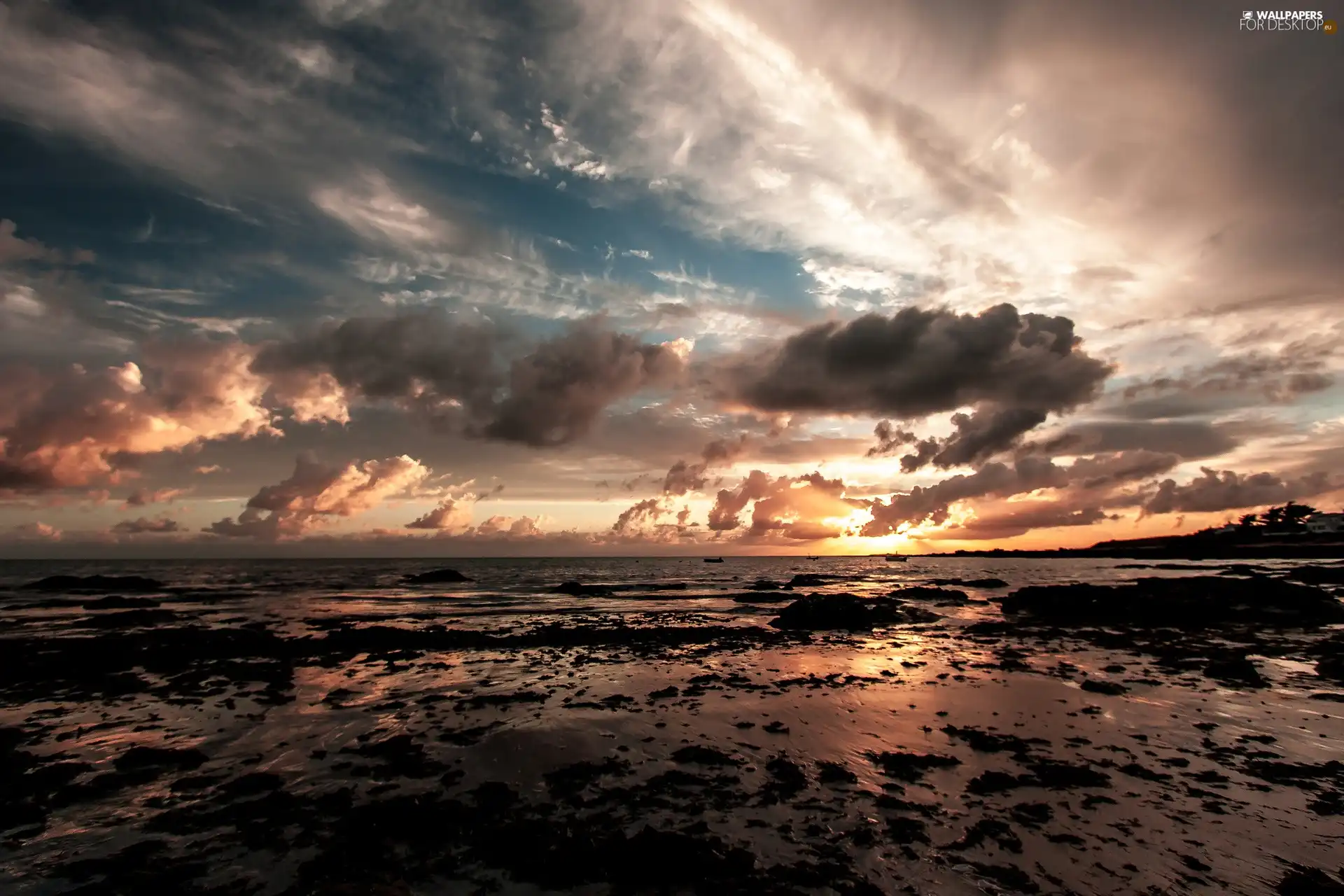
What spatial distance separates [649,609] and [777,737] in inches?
1475

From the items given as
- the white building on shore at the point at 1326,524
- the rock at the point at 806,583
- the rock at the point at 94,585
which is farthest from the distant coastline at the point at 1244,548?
the rock at the point at 94,585

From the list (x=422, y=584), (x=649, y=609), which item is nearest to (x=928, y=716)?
(x=649, y=609)

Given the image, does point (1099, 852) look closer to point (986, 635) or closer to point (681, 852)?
point (681, 852)

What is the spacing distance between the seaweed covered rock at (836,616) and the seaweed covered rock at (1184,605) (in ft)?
33.6

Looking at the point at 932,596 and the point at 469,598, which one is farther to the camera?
the point at 469,598

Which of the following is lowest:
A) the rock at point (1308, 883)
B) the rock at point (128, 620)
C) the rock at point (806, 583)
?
the rock at point (806, 583)

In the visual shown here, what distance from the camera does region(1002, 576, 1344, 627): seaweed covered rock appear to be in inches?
1513

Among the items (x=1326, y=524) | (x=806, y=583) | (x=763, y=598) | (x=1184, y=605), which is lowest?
(x=806, y=583)

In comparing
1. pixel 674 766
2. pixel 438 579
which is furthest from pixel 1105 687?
pixel 438 579

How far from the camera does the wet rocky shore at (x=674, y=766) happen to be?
30.2 ft

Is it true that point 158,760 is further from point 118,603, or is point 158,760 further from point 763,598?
point 118,603

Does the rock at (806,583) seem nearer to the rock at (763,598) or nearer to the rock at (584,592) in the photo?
the rock at (763,598)

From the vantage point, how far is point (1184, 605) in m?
40.5

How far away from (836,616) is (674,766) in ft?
93.1
